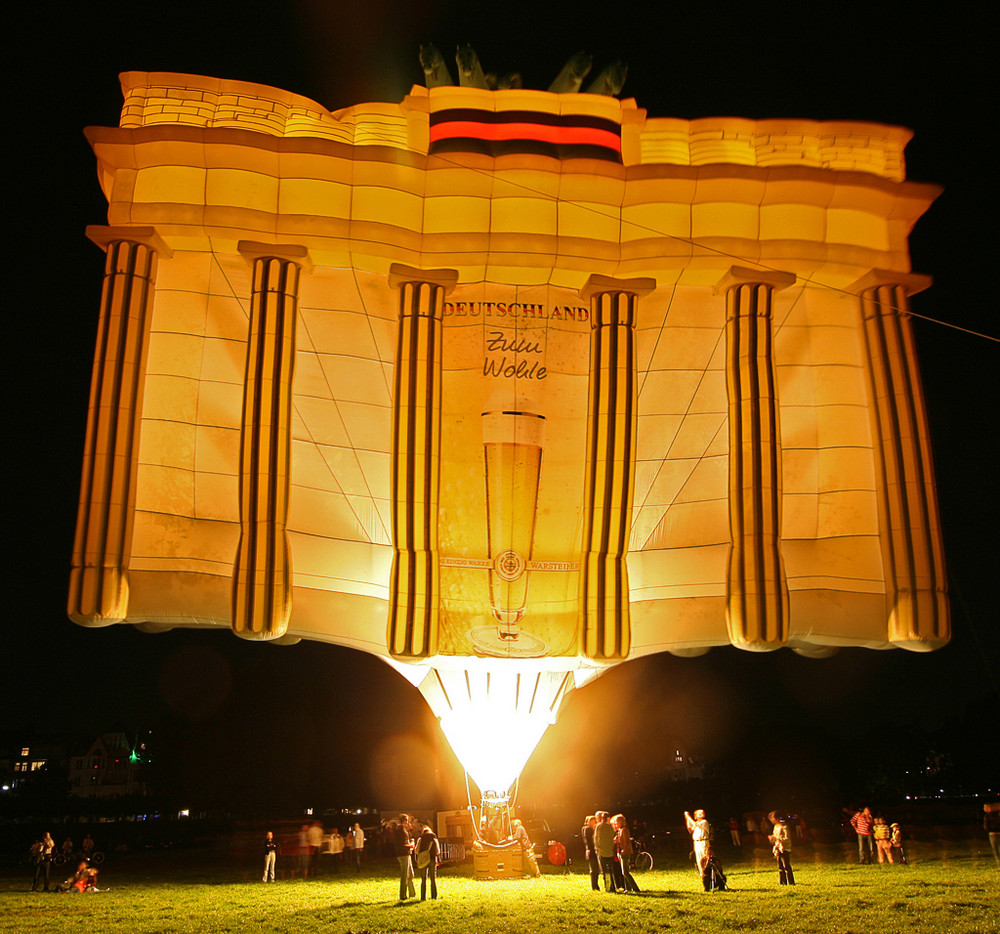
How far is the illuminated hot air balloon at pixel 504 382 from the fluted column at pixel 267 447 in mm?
62

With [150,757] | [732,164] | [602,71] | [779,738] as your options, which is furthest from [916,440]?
[150,757]

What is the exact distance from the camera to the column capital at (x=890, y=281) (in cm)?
2209

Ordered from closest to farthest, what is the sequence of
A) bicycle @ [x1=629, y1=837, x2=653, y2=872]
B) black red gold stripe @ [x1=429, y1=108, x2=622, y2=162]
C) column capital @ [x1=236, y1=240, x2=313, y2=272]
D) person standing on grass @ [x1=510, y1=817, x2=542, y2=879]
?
column capital @ [x1=236, y1=240, x2=313, y2=272]
person standing on grass @ [x1=510, y1=817, x2=542, y2=879]
black red gold stripe @ [x1=429, y1=108, x2=622, y2=162]
bicycle @ [x1=629, y1=837, x2=653, y2=872]

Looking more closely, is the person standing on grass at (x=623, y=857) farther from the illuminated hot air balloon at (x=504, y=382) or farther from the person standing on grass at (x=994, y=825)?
the person standing on grass at (x=994, y=825)

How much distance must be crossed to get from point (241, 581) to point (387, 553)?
3.59 meters

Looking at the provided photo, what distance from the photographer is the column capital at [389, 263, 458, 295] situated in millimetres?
21016

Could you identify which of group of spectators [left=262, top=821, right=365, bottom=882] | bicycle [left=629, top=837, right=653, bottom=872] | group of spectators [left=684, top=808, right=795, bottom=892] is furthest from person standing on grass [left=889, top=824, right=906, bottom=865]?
group of spectators [left=262, top=821, right=365, bottom=882]

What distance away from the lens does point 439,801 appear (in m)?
55.9

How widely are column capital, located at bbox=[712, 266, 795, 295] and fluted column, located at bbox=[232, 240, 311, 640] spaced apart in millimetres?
9011

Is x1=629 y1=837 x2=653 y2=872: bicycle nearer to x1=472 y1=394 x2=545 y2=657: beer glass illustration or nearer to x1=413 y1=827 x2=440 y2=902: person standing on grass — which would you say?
x1=472 y1=394 x2=545 y2=657: beer glass illustration

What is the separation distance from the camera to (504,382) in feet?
72.1

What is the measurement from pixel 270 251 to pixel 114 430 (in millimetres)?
4757

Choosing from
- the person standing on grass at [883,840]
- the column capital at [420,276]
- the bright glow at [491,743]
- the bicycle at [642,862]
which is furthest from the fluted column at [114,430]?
the person standing on grass at [883,840]

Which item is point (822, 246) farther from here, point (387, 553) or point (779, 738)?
point (779, 738)
